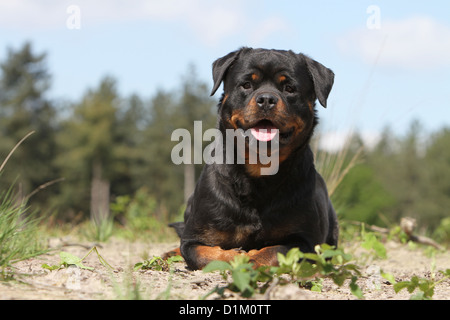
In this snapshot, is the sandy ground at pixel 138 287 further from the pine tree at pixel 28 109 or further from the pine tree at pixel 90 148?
the pine tree at pixel 90 148

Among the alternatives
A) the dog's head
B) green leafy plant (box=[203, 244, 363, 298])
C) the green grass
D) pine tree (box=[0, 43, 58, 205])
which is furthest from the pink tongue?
pine tree (box=[0, 43, 58, 205])

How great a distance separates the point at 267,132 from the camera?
383 cm

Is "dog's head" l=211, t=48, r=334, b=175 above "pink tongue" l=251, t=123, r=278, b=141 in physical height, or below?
above

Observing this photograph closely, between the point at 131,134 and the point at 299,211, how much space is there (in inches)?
2029

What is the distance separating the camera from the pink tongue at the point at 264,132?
12.5 feet

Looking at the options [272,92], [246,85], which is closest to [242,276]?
[272,92]

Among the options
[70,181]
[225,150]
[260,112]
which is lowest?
[70,181]

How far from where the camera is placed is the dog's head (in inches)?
150

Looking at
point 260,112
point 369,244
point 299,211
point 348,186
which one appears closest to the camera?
point 369,244

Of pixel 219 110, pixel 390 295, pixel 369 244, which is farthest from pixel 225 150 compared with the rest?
pixel 390 295

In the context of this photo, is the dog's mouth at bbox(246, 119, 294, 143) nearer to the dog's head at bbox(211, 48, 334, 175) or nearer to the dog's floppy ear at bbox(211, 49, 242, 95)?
the dog's head at bbox(211, 48, 334, 175)

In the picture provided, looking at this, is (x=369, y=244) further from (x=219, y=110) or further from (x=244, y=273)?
(x=219, y=110)

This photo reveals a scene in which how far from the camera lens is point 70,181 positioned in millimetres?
47500

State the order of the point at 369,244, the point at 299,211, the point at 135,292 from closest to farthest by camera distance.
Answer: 1. the point at 135,292
2. the point at 369,244
3. the point at 299,211
